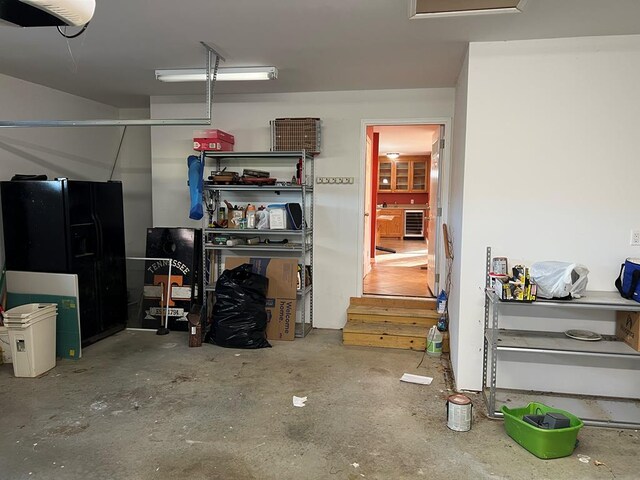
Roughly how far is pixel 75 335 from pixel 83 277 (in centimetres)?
55

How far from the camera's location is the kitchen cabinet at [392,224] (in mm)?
12148

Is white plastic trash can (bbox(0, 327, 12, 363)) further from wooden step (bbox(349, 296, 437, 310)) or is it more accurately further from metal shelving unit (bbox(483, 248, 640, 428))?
metal shelving unit (bbox(483, 248, 640, 428))

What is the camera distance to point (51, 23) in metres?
2.08

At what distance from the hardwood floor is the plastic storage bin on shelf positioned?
3.18m

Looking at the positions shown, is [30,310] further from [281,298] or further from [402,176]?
[402,176]

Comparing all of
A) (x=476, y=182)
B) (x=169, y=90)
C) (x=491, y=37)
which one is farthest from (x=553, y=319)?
(x=169, y=90)

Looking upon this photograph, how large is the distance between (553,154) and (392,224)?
9015 mm

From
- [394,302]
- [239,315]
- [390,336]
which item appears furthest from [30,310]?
[394,302]

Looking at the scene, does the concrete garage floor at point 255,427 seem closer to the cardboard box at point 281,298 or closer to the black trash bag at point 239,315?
the black trash bag at point 239,315

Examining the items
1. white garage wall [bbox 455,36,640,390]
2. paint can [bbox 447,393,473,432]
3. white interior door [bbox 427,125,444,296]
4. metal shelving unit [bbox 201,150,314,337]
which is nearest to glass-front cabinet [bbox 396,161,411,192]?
white interior door [bbox 427,125,444,296]

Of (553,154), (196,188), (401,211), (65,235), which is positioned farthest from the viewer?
(401,211)

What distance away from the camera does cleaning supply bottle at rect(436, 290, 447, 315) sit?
4.62m

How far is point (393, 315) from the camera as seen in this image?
4660 mm

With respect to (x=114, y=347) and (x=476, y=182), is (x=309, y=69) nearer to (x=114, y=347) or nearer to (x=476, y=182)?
(x=476, y=182)
